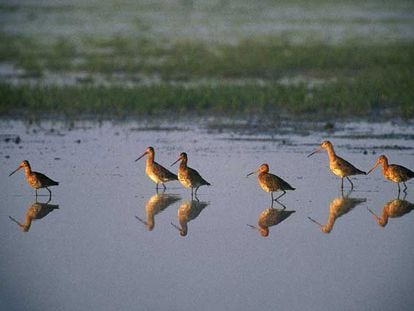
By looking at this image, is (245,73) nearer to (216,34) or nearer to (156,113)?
(156,113)

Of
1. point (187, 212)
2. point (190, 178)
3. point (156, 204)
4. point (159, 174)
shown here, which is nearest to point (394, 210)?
point (187, 212)

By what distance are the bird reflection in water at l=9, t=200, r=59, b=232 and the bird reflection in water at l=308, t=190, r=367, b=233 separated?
3.17 m

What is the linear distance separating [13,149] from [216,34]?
24.7 metres

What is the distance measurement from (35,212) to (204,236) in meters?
2.39

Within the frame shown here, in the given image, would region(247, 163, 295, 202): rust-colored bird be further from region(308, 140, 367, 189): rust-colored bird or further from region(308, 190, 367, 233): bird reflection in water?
region(308, 140, 367, 189): rust-colored bird

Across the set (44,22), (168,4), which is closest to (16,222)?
(44,22)

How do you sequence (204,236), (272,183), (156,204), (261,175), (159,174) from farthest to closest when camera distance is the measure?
(159,174), (261,175), (272,183), (156,204), (204,236)

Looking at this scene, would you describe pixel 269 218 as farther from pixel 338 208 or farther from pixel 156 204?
pixel 156 204

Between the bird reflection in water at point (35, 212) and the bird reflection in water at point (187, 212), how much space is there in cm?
156

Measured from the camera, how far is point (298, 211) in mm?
12258

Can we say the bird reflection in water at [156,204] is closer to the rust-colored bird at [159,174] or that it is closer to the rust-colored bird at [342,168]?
the rust-colored bird at [159,174]

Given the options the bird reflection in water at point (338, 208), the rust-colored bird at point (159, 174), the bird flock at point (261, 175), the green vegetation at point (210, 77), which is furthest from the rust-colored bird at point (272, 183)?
the green vegetation at point (210, 77)

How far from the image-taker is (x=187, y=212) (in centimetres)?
1232

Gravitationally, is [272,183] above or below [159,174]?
below
